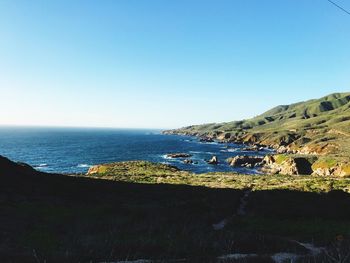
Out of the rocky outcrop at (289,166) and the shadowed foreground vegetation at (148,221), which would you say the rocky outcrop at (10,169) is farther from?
the rocky outcrop at (289,166)

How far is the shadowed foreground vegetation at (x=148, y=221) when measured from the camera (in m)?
20.7

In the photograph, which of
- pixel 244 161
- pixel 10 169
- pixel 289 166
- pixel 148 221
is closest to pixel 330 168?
pixel 289 166

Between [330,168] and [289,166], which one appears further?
[289,166]

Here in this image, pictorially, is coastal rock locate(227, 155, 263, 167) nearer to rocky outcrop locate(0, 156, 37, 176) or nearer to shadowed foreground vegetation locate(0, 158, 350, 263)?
shadowed foreground vegetation locate(0, 158, 350, 263)

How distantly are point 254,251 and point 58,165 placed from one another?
403ft

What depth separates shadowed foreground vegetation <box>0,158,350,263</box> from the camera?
67.9ft

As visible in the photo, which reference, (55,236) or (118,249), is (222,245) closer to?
(118,249)

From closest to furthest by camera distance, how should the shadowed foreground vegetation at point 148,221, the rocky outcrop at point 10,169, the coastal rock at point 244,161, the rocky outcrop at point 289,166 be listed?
the shadowed foreground vegetation at point 148,221 → the rocky outcrop at point 10,169 → the rocky outcrop at point 289,166 → the coastal rock at point 244,161

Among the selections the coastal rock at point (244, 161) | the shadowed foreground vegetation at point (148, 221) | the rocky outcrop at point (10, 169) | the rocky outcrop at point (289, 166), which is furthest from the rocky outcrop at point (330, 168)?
the rocky outcrop at point (10, 169)

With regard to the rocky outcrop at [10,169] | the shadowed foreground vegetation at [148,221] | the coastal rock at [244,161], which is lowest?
the coastal rock at [244,161]

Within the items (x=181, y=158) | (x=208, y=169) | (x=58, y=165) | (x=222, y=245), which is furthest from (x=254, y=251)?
(x=181, y=158)

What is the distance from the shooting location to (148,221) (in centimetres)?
3388

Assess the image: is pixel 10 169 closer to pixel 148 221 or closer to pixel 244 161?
pixel 148 221

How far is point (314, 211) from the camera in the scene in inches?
1756
